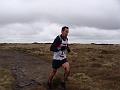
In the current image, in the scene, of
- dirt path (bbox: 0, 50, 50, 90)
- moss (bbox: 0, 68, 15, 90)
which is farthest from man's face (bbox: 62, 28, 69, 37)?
moss (bbox: 0, 68, 15, 90)

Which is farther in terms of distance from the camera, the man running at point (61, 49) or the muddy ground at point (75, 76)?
the muddy ground at point (75, 76)

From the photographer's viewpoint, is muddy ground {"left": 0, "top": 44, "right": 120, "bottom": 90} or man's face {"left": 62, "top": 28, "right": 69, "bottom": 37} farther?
muddy ground {"left": 0, "top": 44, "right": 120, "bottom": 90}

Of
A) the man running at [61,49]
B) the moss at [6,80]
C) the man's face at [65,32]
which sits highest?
the man's face at [65,32]

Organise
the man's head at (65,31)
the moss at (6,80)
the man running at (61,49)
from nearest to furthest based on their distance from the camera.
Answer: the man's head at (65,31), the man running at (61,49), the moss at (6,80)

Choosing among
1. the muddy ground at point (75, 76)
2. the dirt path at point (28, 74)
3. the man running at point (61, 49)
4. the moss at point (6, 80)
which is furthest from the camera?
the muddy ground at point (75, 76)

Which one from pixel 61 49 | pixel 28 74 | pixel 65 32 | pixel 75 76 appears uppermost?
pixel 65 32

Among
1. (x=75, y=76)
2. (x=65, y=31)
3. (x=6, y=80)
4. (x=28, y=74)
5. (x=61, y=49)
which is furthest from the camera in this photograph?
(x=75, y=76)

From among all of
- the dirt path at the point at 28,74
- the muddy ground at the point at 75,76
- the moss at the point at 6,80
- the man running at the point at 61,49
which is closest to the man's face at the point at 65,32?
the man running at the point at 61,49

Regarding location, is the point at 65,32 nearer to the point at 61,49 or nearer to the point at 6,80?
the point at 61,49

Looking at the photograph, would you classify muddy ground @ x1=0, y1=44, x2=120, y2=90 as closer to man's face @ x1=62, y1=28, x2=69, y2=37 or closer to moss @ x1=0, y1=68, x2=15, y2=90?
moss @ x1=0, y1=68, x2=15, y2=90

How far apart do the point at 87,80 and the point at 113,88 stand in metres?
2.83

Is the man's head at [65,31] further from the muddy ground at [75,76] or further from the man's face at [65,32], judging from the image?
the muddy ground at [75,76]

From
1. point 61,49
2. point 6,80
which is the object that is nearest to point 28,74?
point 6,80

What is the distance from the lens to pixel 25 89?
68.8ft
